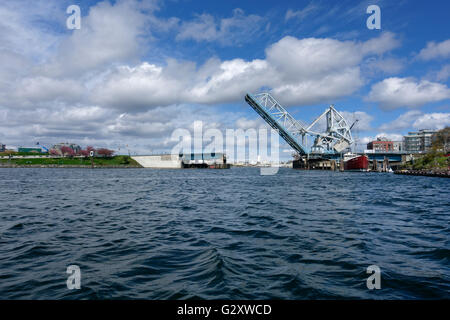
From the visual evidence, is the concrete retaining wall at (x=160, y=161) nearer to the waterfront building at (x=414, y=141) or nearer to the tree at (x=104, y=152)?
the tree at (x=104, y=152)

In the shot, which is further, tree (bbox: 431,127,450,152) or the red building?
the red building

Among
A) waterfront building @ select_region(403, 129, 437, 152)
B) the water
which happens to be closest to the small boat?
the water

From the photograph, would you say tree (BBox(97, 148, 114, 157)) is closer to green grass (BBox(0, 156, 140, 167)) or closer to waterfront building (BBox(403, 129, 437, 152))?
green grass (BBox(0, 156, 140, 167))

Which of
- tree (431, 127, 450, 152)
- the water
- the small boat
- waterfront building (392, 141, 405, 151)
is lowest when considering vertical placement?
the water

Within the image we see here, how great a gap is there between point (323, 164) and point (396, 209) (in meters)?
61.6

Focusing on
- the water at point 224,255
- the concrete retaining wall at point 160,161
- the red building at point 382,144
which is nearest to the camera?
the water at point 224,255

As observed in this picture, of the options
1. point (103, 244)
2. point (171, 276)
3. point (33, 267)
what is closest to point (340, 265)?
point (171, 276)

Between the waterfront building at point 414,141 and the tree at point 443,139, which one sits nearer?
the tree at point 443,139

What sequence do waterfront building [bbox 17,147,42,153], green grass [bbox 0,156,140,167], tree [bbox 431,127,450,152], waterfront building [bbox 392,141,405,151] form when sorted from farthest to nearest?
waterfront building [bbox 17,147,42,153] < waterfront building [bbox 392,141,405,151] < green grass [bbox 0,156,140,167] < tree [bbox 431,127,450,152]

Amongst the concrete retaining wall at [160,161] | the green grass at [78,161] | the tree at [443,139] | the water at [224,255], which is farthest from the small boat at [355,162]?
the green grass at [78,161]

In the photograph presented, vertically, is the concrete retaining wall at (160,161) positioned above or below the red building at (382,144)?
below

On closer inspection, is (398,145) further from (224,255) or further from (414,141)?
(224,255)

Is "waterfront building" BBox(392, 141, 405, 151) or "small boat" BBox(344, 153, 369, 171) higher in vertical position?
"waterfront building" BBox(392, 141, 405, 151)
